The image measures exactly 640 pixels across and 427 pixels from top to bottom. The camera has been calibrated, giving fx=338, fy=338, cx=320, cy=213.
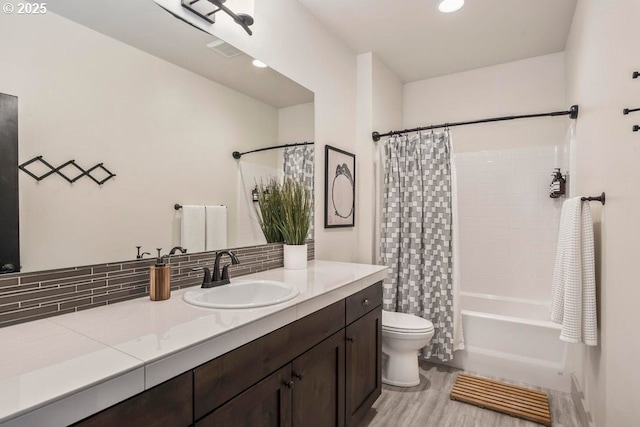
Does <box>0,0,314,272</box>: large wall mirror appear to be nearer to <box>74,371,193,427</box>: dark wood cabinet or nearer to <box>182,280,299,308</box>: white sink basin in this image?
<box>182,280,299,308</box>: white sink basin

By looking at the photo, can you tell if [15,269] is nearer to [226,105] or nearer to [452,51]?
[226,105]

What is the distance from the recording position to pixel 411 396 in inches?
90.4

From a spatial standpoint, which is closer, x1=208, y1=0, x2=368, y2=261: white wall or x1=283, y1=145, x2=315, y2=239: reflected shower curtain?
x1=208, y1=0, x2=368, y2=261: white wall

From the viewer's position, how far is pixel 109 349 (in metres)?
0.83

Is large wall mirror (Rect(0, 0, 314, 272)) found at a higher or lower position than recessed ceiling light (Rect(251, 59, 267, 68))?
lower

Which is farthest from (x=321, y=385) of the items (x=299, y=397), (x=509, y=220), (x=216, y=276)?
(x=509, y=220)

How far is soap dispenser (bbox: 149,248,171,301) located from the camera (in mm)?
1267

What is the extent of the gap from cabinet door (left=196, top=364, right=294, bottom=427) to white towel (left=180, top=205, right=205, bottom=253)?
27.4 inches

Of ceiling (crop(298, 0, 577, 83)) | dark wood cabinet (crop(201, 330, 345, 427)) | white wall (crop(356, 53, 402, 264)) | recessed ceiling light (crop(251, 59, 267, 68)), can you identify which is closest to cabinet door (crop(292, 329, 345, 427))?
dark wood cabinet (crop(201, 330, 345, 427))

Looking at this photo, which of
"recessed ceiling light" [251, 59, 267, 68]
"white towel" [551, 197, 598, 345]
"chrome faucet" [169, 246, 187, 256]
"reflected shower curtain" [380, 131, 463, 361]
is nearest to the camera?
"chrome faucet" [169, 246, 187, 256]

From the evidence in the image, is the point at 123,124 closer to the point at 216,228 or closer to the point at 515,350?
the point at 216,228

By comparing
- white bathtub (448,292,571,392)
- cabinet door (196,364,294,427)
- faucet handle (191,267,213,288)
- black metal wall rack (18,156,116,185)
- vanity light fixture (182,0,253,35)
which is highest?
vanity light fixture (182,0,253,35)

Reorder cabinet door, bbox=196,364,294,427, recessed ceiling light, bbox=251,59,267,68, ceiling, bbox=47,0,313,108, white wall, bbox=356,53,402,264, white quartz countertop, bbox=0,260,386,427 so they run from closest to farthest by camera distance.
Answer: white quartz countertop, bbox=0,260,386,427, cabinet door, bbox=196,364,294,427, ceiling, bbox=47,0,313,108, recessed ceiling light, bbox=251,59,267,68, white wall, bbox=356,53,402,264

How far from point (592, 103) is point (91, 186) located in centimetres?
247
